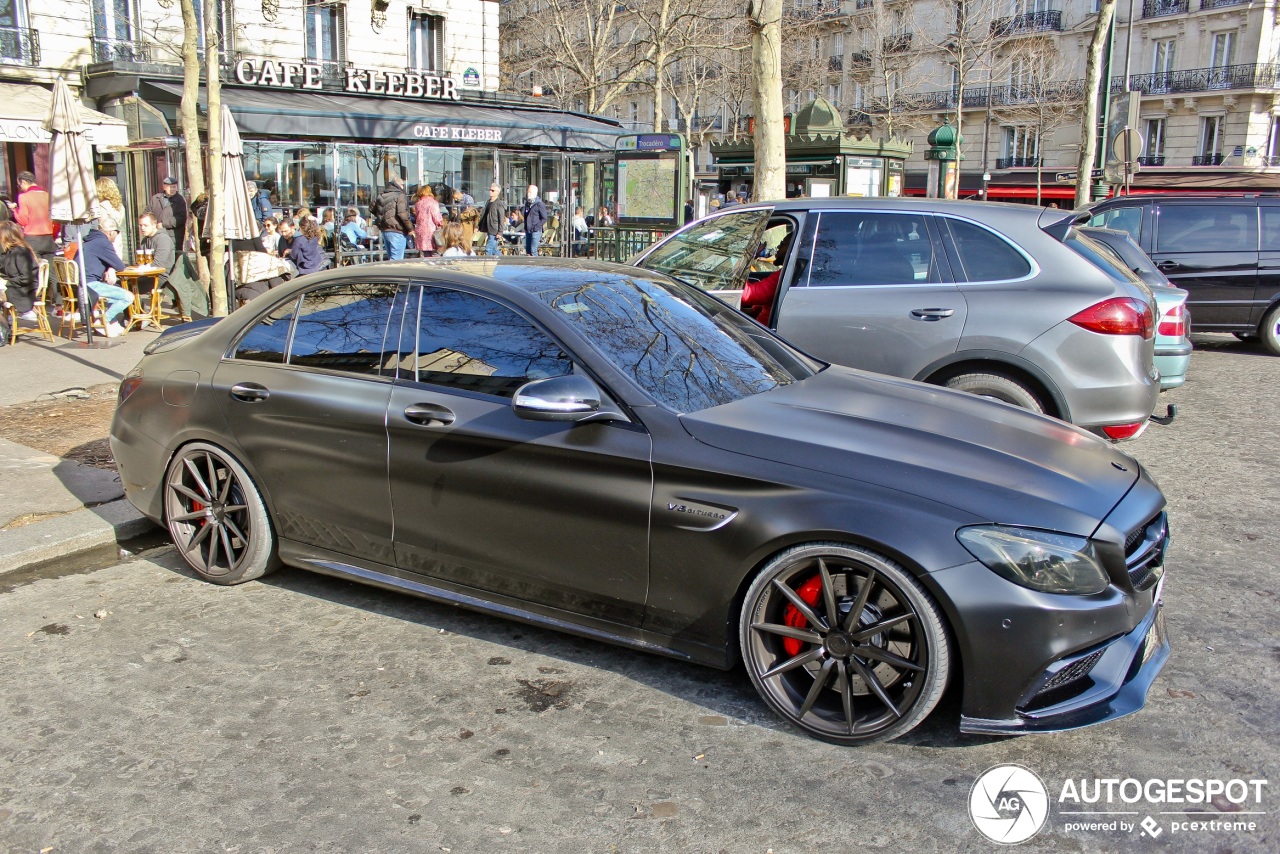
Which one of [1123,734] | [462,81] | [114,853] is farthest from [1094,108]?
[114,853]

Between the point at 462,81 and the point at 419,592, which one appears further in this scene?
the point at 462,81

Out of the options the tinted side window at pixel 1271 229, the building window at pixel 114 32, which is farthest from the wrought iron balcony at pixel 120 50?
the tinted side window at pixel 1271 229

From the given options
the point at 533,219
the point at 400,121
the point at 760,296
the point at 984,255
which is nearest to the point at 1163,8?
the point at 400,121

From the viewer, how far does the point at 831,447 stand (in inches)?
144

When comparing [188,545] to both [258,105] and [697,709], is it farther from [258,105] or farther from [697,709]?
[258,105]

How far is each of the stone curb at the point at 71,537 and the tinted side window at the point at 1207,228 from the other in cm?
1173

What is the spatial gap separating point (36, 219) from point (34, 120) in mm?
6041

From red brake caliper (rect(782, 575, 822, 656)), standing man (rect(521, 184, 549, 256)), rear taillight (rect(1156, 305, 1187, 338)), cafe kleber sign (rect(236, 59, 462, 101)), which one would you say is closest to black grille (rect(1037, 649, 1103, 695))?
red brake caliper (rect(782, 575, 822, 656))

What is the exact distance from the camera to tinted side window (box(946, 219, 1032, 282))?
21.3 feet

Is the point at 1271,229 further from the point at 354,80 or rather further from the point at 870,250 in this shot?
the point at 354,80

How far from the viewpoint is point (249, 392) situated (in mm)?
4824

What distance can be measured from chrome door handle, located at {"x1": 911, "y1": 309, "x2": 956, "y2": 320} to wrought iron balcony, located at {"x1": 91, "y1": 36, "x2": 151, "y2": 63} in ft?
75.2

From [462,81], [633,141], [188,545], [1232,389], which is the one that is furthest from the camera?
[462,81]

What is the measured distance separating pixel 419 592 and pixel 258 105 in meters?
19.8
